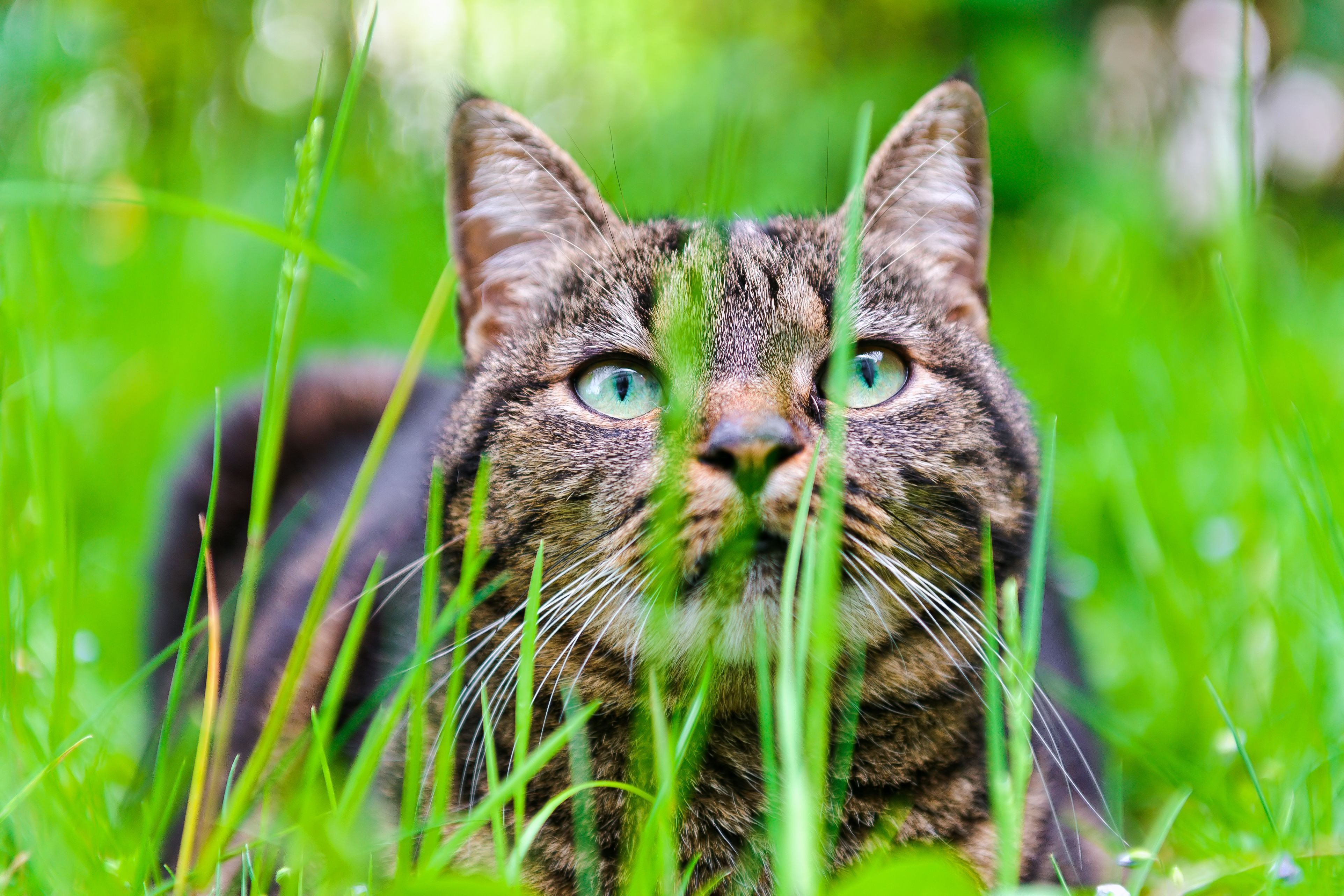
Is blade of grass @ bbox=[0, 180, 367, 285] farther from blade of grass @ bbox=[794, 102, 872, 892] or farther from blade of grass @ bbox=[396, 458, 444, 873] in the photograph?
blade of grass @ bbox=[794, 102, 872, 892]

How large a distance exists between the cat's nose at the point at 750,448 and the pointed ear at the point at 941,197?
51cm

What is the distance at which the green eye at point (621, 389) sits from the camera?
4.52 ft

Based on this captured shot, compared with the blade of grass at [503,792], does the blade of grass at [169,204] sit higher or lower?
higher

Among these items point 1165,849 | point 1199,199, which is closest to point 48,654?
point 1165,849

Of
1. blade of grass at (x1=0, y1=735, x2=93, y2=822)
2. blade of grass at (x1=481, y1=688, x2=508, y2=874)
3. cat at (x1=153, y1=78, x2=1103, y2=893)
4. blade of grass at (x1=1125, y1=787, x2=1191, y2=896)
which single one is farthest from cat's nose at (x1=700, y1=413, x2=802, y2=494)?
blade of grass at (x1=0, y1=735, x2=93, y2=822)

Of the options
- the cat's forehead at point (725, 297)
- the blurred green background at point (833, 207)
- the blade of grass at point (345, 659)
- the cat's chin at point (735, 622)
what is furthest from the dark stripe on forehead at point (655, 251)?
the blade of grass at point (345, 659)

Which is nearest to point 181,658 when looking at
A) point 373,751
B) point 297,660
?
point 297,660

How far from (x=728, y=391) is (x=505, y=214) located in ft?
1.92

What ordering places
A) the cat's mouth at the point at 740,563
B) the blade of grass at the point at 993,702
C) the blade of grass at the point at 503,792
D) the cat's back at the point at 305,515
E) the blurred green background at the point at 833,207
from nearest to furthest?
the blade of grass at the point at 993,702
the blade of grass at the point at 503,792
the cat's mouth at the point at 740,563
the blurred green background at the point at 833,207
the cat's back at the point at 305,515

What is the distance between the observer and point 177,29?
566 cm

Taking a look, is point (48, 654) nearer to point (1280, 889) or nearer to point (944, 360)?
point (944, 360)

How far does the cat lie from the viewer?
121cm

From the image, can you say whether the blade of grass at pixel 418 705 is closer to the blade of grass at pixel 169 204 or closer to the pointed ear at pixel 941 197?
the blade of grass at pixel 169 204

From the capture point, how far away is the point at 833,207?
6.57 ft
